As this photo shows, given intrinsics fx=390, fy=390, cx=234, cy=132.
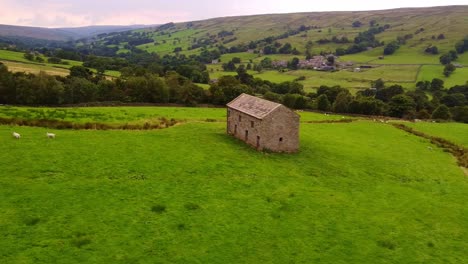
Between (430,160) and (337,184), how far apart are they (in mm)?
18721

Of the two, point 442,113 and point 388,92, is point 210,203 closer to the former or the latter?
point 442,113

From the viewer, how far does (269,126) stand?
139 feet

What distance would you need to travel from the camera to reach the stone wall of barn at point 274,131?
4244 centimetres

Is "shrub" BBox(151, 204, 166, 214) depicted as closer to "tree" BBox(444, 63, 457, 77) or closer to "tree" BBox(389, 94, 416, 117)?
"tree" BBox(389, 94, 416, 117)

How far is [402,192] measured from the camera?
115 feet

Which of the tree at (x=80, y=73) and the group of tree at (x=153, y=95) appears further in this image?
the tree at (x=80, y=73)

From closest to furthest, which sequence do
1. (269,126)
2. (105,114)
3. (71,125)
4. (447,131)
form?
(269,126)
(71,125)
(105,114)
(447,131)

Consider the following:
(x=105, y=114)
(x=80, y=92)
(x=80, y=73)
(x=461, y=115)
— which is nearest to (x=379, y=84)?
(x=461, y=115)

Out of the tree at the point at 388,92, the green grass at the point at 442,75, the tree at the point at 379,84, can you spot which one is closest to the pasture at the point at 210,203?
the tree at the point at 388,92

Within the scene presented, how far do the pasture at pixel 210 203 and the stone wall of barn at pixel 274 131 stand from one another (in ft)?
4.82

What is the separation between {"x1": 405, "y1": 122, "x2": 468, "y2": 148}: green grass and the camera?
6023 centimetres

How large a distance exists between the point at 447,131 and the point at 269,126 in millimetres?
40656

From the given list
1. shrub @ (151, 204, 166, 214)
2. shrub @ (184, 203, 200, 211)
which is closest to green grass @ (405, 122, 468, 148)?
shrub @ (184, 203, 200, 211)

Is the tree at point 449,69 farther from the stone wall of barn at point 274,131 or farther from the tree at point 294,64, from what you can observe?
the stone wall of barn at point 274,131
